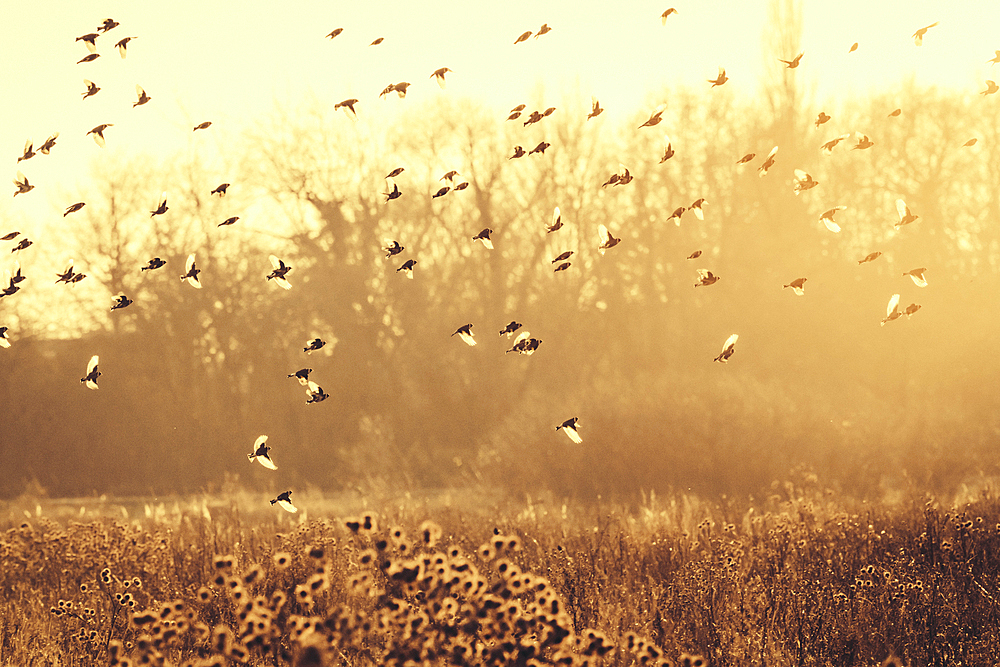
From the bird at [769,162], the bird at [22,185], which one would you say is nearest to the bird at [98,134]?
the bird at [22,185]

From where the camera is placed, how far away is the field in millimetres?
3645

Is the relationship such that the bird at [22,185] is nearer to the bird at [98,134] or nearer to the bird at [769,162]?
the bird at [98,134]

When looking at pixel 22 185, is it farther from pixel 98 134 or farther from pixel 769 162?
pixel 769 162

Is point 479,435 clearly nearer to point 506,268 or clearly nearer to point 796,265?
point 506,268

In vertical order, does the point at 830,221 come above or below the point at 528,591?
above

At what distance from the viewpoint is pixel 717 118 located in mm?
32344

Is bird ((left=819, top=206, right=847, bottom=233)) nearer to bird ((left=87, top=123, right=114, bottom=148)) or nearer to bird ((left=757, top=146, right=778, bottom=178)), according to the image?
bird ((left=757, top=146, right=778, bottom=178))

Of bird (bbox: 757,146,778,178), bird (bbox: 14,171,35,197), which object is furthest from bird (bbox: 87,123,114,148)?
bird (bbox: 757,146,778,178)

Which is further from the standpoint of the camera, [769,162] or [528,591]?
[769,162]

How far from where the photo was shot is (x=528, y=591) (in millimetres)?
7676

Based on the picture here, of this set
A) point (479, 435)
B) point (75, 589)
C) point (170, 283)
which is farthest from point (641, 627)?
point (170, 283)

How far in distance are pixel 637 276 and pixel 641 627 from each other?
25.6 metres

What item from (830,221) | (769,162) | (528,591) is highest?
(769,162)

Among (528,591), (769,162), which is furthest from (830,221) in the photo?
(528,591)
